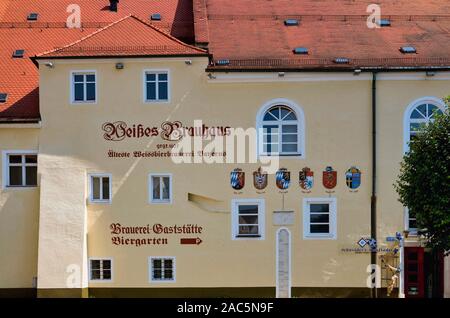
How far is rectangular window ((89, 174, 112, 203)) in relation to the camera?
24125 mm

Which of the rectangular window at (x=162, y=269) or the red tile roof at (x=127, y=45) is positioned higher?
the red tile roof at (x=127, y=45)

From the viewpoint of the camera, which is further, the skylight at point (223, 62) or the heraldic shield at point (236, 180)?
the skylight at point (223, 62)

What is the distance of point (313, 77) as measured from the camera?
24016mm

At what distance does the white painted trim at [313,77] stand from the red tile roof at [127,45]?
1292 millimetres

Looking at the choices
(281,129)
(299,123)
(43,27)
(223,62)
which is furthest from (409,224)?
(43,27)

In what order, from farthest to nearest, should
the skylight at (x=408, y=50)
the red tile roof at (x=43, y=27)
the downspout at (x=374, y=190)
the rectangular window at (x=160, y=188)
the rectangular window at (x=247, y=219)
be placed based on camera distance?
the red tile roof at (x=43, y=27), the skylight at (x=408, y=50), the rectangular window at (x=160, y=188), the rectangular window at (x=247, y=219), the downspout at (x=374, y=190)

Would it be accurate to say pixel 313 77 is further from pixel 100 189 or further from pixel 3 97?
pixel 3 97

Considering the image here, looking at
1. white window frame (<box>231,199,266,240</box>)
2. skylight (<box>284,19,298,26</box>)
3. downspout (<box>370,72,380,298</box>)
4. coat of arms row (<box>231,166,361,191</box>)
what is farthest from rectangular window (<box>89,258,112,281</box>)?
skylight (<box>284,19,298,26</box>)

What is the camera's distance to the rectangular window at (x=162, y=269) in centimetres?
2394

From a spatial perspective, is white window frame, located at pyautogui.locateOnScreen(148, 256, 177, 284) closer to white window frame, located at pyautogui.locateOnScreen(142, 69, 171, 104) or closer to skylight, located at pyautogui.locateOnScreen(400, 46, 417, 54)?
white window frame, located at pyautogui.locateOnScreen(142, 69, 171, 104)

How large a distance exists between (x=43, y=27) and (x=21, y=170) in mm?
6843

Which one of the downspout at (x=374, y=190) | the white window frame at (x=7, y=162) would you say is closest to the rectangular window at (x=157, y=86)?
the white window frame at (x=7, y=162)

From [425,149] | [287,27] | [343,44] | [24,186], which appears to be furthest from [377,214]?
[24,186]

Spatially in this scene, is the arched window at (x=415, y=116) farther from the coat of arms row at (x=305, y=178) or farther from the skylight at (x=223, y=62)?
the skylight at (x=223, y=62)
